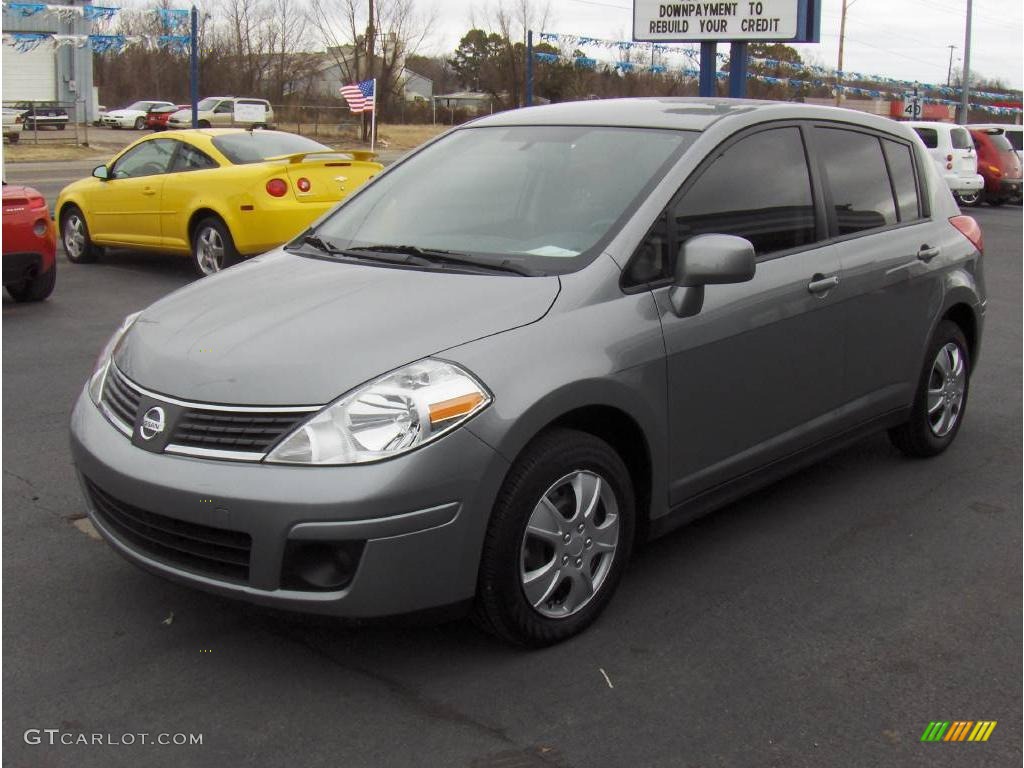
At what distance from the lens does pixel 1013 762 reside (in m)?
3.11

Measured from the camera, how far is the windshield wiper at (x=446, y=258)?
3933 millimetres

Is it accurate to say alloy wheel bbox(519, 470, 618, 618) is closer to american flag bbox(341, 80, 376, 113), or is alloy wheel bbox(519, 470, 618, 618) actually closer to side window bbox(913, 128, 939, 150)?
side window bbox(913, 128, 939, 150)

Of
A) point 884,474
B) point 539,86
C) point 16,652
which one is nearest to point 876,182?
point 884,474

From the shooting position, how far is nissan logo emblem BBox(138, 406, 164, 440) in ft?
11.3

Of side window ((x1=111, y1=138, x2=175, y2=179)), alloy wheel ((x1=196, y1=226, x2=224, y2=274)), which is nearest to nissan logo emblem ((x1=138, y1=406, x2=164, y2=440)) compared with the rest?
alloy wheel ((x1=196, y1=226, x2=224, y2=274))

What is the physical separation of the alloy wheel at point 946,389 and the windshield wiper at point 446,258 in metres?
2.58

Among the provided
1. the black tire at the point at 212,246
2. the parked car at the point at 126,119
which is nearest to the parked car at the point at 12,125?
the parked car at the point at 126,119

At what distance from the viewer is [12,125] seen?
4109 cm

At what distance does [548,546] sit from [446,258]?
111cm

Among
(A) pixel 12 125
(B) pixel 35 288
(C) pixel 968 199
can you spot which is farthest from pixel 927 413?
(A) pixel 12 125

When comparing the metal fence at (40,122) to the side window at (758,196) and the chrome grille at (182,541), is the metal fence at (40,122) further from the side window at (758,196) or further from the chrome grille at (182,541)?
the chrome grille at (182,541)

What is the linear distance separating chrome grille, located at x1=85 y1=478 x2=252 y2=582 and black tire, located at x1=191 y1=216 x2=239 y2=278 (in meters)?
7.68

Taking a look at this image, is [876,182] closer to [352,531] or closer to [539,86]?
[352,531]

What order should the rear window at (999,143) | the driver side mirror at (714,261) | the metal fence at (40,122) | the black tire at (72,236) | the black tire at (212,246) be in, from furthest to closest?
1. the metal fence at (40,122)
2. the rear window at (999,143)
3. the black tire at (72,236)
4. the black tire at (212,246)
5. the driver side mirror at (714,261)
